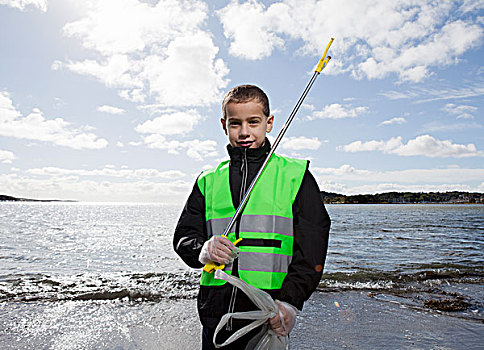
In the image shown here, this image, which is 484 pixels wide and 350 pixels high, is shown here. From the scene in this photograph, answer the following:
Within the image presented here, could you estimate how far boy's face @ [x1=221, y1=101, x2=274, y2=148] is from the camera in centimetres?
222

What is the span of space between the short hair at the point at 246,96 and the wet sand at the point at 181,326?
140 inches

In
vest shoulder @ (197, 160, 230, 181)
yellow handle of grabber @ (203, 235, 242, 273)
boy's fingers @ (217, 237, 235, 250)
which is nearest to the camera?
boy's fingers @ (217, 237, 235, 250)

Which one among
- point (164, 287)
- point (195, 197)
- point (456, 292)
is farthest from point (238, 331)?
point (456, 292)

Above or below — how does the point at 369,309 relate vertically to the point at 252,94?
below

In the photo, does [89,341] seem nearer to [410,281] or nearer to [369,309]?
[369,309]

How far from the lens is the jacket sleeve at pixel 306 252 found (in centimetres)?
196

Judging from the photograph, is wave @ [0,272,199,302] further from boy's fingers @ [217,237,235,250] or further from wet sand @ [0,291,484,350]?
boy's fingers @ [217,237,235,250]

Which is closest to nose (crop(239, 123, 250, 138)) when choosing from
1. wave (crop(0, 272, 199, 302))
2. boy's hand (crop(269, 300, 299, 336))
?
boy's hand (crop(269, 300, 299, 336))

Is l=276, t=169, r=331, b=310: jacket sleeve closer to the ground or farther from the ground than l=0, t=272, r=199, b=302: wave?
farther from the ground

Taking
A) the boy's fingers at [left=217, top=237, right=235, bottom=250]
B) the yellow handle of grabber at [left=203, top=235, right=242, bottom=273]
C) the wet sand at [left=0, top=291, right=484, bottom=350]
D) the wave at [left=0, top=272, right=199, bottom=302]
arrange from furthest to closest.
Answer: the wave at [left=0, top=272, right=199, bottom=302]
the wet sand at [left=0, top=291, right=484, bottom=350]
the yellow handle of grabber at [left=203, top=235, right=242, bottom=273]
the boy's fingers at [left=217, top=237, right=235, bottom=250]

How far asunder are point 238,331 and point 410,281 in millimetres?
8881

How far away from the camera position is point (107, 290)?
26.5 feet

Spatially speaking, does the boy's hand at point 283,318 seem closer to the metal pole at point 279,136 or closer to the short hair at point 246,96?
the metal pole at point 279,136

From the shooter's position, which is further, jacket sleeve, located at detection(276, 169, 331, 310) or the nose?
the nose
